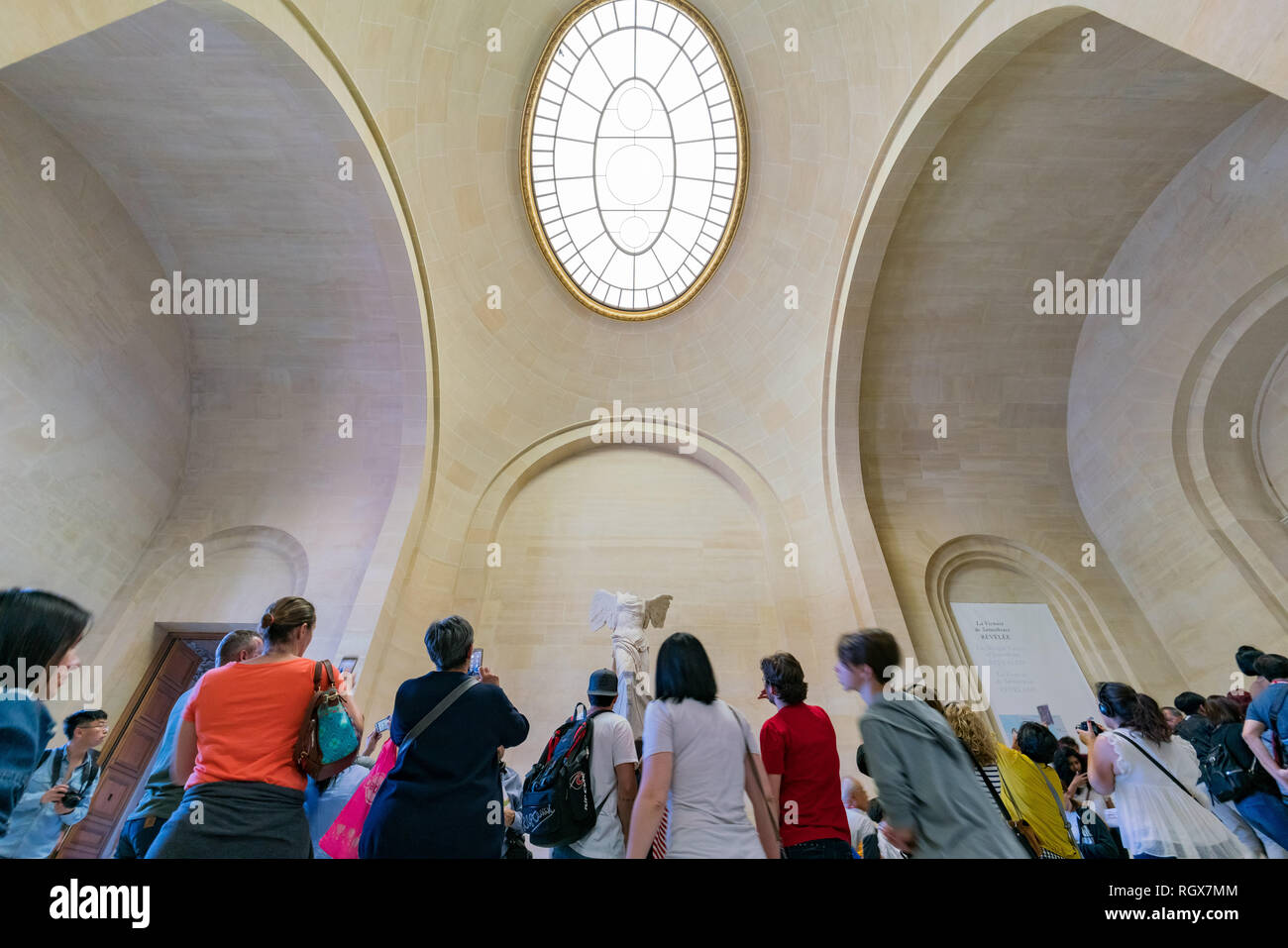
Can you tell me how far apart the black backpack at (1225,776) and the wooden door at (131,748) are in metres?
9.50

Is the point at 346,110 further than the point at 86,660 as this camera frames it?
No

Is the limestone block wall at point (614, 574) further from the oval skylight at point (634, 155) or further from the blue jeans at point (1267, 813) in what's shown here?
the blue jeans at point (1267, 813)

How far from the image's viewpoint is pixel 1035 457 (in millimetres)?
9969

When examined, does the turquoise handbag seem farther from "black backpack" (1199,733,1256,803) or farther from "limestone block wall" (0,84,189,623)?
"limestone block wall" (0,84,189,623)

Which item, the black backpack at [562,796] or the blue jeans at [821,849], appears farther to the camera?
the black backpack at [562,796]

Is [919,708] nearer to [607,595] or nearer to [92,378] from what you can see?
[607,595]

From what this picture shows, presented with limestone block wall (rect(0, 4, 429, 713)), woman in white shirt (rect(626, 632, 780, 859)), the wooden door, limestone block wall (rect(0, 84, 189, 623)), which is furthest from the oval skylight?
woman in white shirt (rect(626, 632, 780, 859))

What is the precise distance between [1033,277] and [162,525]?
12.1 metres

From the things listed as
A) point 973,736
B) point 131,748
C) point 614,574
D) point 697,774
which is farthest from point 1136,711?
point 131,748

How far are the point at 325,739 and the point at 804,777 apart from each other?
6.35 ft

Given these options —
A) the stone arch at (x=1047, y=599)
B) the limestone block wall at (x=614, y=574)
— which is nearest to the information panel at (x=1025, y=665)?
the stone arch at (x=1047, y=599)

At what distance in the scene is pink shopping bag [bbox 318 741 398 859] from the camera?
10.0 feet

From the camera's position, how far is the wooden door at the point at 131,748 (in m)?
7.03
